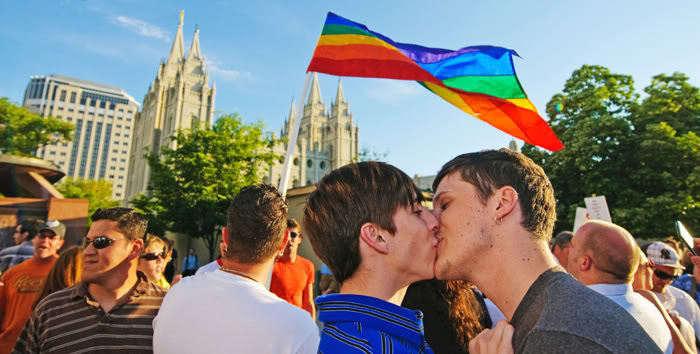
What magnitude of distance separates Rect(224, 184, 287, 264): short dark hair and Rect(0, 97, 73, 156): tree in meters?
37.7

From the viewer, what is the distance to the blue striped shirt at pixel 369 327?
4.99 feet

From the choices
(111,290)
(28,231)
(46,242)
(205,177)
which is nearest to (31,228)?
(28,231)

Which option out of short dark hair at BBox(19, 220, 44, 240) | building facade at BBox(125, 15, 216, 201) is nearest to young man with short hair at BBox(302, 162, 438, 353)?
short dark hair at BBox(19, 220, 44, 240)

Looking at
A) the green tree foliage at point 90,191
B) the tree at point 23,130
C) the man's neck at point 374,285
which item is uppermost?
the tree at point 23,130

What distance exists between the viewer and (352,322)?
1.59m

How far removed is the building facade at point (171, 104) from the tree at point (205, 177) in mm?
36170

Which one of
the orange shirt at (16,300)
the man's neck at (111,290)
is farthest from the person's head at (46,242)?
the man's neck at (111,290)

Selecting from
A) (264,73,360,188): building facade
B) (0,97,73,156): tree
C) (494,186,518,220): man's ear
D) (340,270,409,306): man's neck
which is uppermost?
(264,73,360,188): building facade

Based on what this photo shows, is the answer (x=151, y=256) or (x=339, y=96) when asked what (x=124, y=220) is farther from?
(x=339, y=96)

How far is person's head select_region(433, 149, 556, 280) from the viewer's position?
169 cm

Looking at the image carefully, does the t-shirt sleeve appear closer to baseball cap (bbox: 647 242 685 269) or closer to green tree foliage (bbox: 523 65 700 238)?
baseball cap (bbox: 647 242 685 269)

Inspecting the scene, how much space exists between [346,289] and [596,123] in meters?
23.1

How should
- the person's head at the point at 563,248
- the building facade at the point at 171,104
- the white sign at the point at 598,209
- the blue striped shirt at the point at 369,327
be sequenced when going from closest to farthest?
the blue striped shirt at the point at 369,327, the person's head at the point at 563,248, the white sign at the point at 598,209, the building facade at the point at 171,104

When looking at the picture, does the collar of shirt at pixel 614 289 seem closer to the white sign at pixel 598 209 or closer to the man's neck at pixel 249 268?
the man's neck at pixel 249 268
